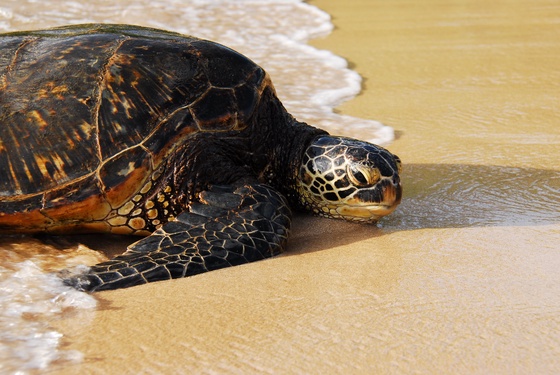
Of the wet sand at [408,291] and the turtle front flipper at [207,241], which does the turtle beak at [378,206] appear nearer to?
the wet sand at [408,291]

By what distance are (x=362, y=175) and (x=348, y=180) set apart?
84mm

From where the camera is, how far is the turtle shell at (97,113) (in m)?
3.36

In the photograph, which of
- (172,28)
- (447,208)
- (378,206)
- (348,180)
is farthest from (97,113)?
(172,28)

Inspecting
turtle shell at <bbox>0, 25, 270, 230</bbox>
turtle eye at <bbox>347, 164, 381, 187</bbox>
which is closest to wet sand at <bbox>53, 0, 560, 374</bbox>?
turtle eye at <bbox>347, 164, 381, 187</bbox>

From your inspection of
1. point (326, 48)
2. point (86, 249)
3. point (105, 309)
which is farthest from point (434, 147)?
point (326, 48)

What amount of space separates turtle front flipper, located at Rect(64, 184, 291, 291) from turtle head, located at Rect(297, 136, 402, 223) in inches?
12.0

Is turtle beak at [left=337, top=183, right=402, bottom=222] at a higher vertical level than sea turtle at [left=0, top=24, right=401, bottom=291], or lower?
lower

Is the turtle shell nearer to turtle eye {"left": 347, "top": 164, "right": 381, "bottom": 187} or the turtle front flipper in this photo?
the turtle front flipper

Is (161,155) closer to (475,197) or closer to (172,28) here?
(475,197)

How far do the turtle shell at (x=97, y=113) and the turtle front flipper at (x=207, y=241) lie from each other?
0.32 m

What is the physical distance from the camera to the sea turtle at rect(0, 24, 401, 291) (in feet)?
10.9

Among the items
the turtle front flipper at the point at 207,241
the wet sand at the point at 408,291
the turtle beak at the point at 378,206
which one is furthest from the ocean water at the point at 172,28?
the turtle beak at the point at 378,206

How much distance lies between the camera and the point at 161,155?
11.3 feet

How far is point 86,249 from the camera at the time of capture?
3.39 meters
